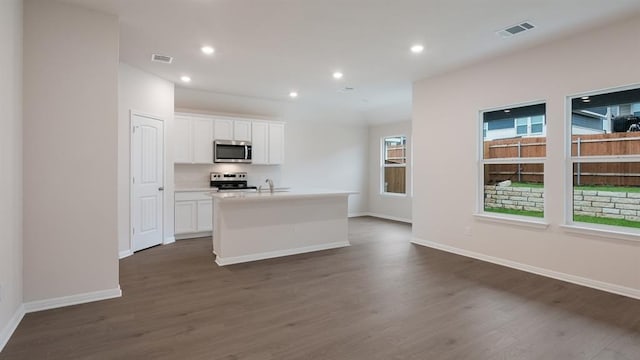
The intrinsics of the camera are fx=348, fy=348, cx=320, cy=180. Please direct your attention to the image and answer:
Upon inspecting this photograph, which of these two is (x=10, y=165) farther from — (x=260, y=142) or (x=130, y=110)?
(x=260, y=142)

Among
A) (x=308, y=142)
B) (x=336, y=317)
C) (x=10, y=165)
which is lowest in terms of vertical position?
(x=336, y=317)

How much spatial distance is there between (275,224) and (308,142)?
3.87 meters

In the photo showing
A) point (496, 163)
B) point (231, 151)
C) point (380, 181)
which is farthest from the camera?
point (380, 181)

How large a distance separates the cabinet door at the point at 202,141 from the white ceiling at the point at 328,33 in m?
1.01

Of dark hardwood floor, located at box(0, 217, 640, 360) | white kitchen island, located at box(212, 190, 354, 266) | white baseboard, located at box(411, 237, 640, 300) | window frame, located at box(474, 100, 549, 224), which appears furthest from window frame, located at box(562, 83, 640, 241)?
white kitchen island, located at box(212, 190, 354, 266)

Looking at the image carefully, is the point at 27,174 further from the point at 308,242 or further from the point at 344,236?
the point at 344,236

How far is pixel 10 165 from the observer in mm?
2697

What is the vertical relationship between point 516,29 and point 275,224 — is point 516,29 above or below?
above

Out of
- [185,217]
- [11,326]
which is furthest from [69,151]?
[185,217]

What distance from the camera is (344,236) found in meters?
5.71

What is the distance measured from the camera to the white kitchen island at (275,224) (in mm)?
4625

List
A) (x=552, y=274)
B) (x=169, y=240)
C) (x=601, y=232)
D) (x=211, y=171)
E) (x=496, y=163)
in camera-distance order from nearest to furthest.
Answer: (x=601, y=232), (x=552, y=274), (x=496, y=163), (x=169, y=240), (x=211, y=171)

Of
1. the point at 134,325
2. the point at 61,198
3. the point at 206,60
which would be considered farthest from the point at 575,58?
the point at 61,198

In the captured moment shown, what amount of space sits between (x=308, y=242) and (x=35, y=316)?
129 inches
